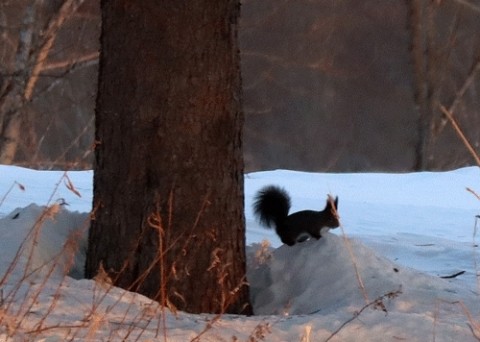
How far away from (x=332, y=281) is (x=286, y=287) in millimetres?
311

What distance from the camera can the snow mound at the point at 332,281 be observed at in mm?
4656

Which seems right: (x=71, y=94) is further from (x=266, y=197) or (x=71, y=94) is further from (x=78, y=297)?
(x=78, y=297)

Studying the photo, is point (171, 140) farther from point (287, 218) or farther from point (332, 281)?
point (287, 218)

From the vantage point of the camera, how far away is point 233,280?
4758 millimetres

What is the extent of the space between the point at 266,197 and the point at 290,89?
20607 millimetres

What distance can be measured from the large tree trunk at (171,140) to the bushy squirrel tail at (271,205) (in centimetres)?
98

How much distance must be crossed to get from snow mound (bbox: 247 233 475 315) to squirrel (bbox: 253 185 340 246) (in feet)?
0.25

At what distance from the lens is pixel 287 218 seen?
5.53 meters

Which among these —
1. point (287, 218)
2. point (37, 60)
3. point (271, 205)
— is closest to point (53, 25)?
point (37, 60)

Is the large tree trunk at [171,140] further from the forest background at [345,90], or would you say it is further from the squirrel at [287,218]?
the forest background at [345,90]

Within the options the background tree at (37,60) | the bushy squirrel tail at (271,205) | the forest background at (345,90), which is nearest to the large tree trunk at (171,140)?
the bushy squirrel tail at (271,205)

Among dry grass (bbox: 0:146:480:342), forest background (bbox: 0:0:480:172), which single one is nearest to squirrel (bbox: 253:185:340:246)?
dry grass (bbox: 0:146:480:342)

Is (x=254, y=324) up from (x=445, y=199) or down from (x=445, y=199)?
down

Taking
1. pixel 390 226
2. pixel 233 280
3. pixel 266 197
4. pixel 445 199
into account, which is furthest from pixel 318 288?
pixel 445 199
